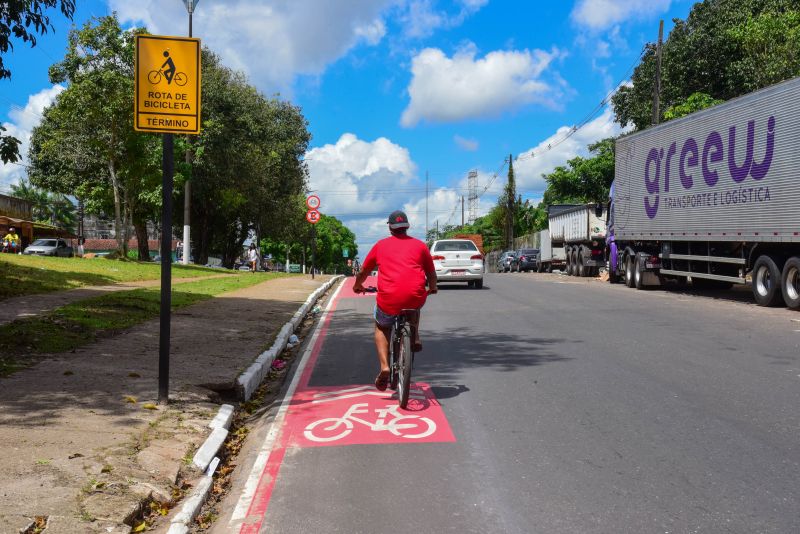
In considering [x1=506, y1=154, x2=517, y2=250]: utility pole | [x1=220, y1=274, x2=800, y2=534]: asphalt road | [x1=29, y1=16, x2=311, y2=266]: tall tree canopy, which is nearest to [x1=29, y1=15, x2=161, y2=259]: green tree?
[x1=29, y1=16, x2=311, y2=266]: tall tree canopy

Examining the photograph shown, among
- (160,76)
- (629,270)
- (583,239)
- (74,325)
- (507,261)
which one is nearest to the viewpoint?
(160,76)

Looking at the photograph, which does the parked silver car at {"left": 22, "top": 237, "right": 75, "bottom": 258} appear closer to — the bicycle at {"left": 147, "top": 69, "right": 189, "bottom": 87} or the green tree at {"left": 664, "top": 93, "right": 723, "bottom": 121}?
the green tree at {"left": 664, "top": 93, "right": 723, "bottom": 121}

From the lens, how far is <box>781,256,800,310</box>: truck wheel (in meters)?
15.0

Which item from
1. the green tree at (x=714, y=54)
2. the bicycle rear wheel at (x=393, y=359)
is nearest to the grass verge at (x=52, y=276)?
the bicycle rear wheel at (x=393, y=359)

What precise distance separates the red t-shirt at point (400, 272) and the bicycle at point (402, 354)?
0.11 m

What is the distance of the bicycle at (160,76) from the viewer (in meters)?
6.50

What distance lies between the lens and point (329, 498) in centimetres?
452

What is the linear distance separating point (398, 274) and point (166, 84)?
269 cm

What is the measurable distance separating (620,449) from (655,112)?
2664 cm

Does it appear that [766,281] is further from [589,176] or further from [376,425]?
[589,176]

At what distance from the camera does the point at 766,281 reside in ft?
52.9

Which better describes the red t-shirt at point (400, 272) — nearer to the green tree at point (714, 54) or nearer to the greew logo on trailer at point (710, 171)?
the greew logo on trailer at point (710, 171)

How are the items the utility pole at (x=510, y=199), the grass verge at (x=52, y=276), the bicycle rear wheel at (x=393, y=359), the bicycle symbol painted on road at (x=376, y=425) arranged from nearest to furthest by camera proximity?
the bicycle symbol painted on road at (x=376, y=425) < the bicycle rear wheel at (x=393, y=359) < the grass verge at (x=52, y=276) < the utility pole at (x=510, y=199)

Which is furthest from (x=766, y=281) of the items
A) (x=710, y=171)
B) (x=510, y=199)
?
(x=510, y=199)
